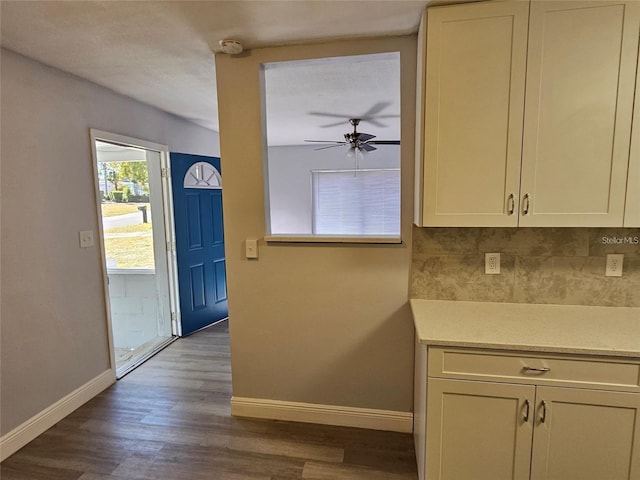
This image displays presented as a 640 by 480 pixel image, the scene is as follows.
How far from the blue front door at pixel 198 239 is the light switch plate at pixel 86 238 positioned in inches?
38.8

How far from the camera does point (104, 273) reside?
2727 mm

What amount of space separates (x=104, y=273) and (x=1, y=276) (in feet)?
2.49

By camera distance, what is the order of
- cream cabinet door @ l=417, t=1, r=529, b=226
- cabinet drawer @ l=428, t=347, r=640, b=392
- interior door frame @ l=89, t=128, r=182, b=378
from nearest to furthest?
cabinet drawer @ l=428, t=347, r=640, b=392 < cream cabinet door @ l=417, t=1, r=529, b=226 < interior door frame @ l=89, t=128, r=182, b=378

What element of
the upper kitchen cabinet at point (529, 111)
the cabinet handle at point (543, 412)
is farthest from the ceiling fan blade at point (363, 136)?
the cabinet handle at point (543, 412)

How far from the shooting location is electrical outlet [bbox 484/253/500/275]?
1908 millimetres

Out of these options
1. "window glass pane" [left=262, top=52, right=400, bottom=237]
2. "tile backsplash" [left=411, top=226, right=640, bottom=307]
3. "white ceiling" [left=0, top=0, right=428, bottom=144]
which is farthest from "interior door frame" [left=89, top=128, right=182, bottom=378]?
"tile backsplash" [left=411, top=226, right=640, bottom=307]

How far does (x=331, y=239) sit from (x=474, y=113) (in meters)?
0.98

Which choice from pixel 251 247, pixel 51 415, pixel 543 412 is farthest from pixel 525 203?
pixel 51 415

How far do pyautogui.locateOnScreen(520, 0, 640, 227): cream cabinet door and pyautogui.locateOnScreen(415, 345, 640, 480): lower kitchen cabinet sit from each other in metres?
0.64

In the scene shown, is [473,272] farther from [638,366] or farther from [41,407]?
[41,407]

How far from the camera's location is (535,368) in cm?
141

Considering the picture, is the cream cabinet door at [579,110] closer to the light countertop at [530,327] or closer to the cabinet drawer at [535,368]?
the light countertop at [530,327]

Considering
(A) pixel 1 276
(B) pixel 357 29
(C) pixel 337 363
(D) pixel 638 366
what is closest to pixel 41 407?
(A) pixel 1 276

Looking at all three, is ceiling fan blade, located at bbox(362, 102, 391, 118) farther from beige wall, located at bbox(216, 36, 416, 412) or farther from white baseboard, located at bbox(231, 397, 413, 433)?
white baseboard, located at bbox(231, 397, 413, 433)
